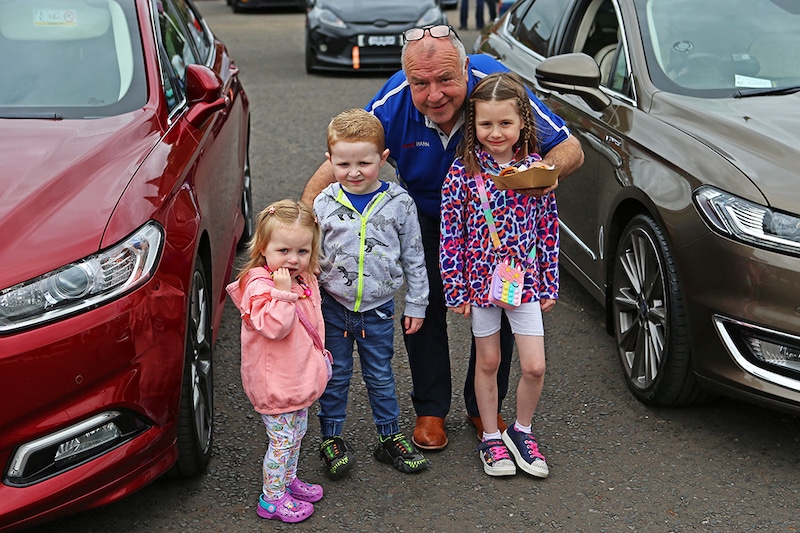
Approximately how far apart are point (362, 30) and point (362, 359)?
947 cm

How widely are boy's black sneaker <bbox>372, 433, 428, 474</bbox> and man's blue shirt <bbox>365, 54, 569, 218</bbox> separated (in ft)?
2.94

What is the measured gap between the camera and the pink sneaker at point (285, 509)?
138 inches

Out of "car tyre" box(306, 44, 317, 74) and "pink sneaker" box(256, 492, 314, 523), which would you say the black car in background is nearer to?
"car tyre" box(306, 44, 317, 74)

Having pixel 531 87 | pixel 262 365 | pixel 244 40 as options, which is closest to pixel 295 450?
pixel 262 365

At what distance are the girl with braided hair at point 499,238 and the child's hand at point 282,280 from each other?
62 cm

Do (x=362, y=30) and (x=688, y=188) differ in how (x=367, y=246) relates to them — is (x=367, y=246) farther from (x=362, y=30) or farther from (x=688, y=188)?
(x=362, y=30)

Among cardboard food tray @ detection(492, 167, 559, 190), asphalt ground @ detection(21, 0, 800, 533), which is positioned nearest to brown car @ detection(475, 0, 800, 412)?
asphalt ground @ detection(21, 0, 800, 533)

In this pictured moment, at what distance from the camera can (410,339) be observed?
4074 millimetres

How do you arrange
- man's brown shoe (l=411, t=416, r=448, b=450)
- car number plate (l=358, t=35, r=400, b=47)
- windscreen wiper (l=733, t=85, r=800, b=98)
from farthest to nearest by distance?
car number plate (l=358, t=35, r=400, b=47)
windscreen wiper (l=733, t=85, r=800, b=98)
man's brown shoe (l=411, t=416, r=448, b=450)

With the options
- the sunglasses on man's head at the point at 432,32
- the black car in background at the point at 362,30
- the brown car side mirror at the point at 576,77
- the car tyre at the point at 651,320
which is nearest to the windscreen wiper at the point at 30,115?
the sunglasses on man's head at the point at 432,32

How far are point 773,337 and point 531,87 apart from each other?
239 cm

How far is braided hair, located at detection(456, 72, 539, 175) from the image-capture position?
11.6ft

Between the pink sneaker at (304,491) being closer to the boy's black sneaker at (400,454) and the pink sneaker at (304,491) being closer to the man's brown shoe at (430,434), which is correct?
the boy's black sneaker at (400,454)

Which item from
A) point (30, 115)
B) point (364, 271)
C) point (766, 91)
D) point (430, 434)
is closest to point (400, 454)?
point (430, 434)
